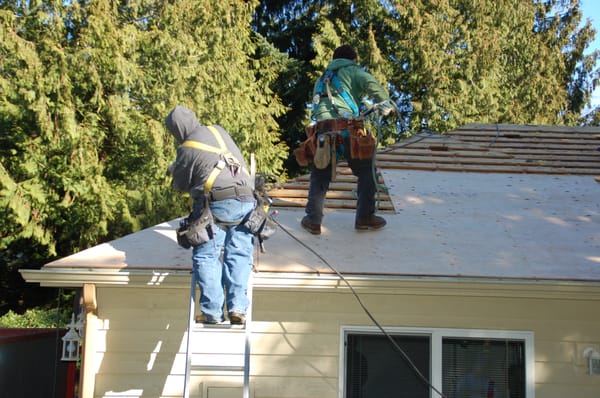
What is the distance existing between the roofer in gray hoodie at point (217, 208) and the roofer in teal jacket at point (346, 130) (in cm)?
120

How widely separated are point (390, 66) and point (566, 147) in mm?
10855

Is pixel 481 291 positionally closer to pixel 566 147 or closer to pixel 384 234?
pixel 384 234

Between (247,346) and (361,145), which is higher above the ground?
(361,145)

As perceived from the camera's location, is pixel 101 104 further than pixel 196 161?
Yes

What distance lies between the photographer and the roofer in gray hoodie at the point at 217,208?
4.58 metres

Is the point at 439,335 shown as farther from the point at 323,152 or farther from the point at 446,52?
the point at 446,52

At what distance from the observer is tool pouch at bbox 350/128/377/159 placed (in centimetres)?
571

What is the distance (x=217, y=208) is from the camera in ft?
15.4

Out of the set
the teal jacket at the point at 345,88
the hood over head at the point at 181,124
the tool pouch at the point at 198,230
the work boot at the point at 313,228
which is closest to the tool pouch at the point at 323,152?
the teal jacket at the point at 345,88

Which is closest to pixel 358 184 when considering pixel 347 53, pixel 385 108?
pixel 385 108

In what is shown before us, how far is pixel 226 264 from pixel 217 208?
0.41 metres

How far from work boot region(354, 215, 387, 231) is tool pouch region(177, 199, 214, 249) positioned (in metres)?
2.01

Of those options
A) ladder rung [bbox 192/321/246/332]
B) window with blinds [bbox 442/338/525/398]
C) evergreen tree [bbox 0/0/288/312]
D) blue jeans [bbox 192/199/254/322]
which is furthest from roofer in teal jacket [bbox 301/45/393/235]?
evergreen tree [bbox 0/0/288/312]

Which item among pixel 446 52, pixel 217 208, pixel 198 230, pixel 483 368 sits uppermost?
pixel 446 52
